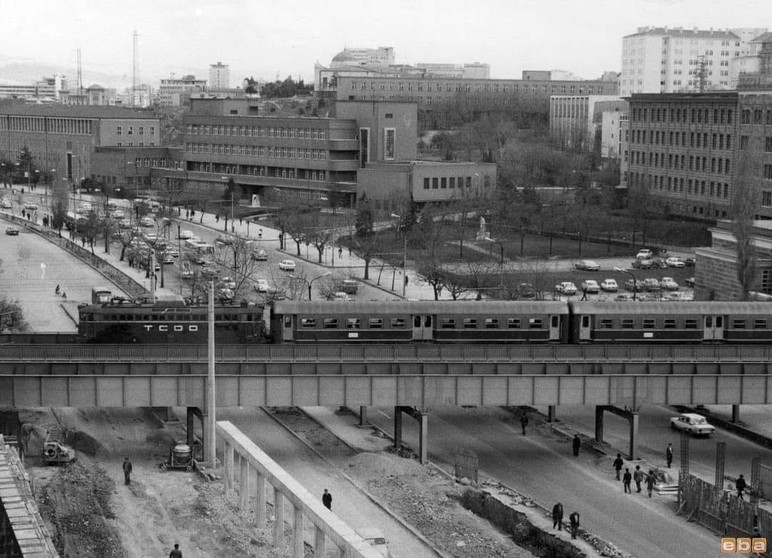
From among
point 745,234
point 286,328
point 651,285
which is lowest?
point 651,285

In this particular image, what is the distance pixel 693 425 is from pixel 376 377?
488 inches

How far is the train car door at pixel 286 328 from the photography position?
49.2 meters

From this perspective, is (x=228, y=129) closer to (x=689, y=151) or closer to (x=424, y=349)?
(x=689, y=151)

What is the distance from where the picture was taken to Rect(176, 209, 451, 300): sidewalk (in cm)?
8062

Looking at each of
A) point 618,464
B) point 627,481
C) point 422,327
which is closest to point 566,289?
point 422,327

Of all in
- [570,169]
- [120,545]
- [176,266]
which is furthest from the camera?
[570,169]

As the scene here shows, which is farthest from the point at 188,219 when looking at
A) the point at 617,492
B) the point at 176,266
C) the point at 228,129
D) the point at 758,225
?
the point at 617,492

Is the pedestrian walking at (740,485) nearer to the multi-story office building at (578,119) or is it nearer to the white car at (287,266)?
the white car at (287,266)

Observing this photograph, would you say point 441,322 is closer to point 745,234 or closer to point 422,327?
point 422,327

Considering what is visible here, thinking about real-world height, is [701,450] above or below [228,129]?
below

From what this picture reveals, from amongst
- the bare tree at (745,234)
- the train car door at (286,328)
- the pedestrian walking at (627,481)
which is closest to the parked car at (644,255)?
the bare tree at (745,234)

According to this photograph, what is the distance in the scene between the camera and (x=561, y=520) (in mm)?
37000

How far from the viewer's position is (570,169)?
490 ft

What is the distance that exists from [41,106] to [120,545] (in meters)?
155
